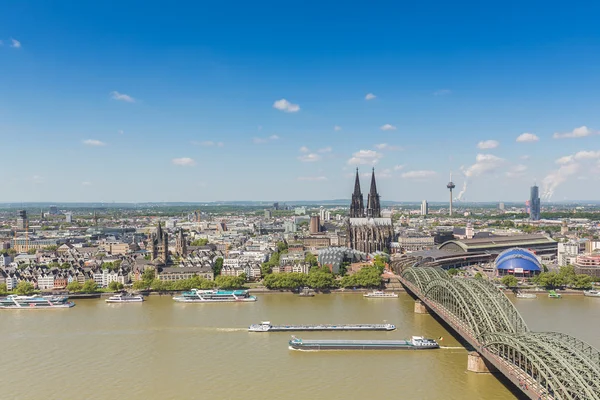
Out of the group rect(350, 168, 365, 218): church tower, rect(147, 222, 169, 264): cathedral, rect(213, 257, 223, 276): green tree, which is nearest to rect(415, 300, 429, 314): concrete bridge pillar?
rect(213, 257, 223, 276): green tree

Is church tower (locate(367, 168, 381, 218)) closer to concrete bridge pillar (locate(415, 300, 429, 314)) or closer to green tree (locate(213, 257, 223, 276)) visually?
green tree (locate(213, 257, 223, 276))

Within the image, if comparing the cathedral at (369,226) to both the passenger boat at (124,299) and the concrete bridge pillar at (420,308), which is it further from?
the passenger boat at (124,299)

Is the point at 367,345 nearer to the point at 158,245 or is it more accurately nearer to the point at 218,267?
the point at 218,267

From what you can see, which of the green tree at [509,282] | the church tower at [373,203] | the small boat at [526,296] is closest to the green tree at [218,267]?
the church tower at [373,203]

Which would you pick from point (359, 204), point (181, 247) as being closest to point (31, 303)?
point (181, 247)

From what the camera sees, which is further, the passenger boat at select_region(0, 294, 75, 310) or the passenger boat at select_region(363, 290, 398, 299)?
the passenger boat at select_region(363, 290, 398, 299)

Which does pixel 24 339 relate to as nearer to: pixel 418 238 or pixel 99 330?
pixel 99 330

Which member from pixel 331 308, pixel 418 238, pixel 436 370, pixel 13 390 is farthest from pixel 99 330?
pixel 418 238
